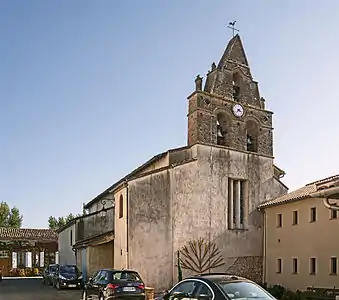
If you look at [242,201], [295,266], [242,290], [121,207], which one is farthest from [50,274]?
[242,290]

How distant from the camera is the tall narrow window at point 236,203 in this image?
2977cm

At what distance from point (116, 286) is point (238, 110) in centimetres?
1519

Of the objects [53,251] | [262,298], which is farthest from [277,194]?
[53,251]

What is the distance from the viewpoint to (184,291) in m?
10.9

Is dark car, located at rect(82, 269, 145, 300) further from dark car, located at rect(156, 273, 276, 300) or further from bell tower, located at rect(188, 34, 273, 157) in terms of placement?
bell tower, located at rect(188, 34, 273, 157)

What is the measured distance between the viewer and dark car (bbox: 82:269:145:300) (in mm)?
18062

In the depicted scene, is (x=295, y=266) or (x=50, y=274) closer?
(x=295, y=266)

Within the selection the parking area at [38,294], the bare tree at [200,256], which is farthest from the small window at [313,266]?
the parking area at [38,294]

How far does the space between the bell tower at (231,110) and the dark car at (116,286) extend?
36.9 feet

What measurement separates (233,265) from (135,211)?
691cm

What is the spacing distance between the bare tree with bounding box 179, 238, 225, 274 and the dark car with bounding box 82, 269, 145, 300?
8.74 meters

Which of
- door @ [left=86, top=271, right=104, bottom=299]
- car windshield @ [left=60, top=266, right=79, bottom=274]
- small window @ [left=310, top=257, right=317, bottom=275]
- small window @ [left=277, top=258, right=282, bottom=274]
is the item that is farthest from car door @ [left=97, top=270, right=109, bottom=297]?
car windshield @ [left=60, top=266, right=79, bottom=274]

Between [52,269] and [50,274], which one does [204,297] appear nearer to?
[52,269]

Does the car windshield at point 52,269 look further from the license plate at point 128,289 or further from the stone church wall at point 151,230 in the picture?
the license plate at point 128,289
